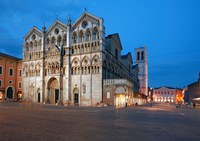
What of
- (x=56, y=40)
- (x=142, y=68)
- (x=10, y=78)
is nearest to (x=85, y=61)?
(x=56, y=40)

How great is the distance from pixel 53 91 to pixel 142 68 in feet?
250

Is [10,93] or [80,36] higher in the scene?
[80,36]

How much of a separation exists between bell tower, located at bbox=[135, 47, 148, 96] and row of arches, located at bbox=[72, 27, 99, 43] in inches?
2895

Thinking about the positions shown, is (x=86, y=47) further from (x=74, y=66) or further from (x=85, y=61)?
(x=74, y=66)

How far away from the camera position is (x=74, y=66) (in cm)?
4584

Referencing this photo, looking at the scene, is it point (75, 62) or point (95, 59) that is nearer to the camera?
point (95, 59)

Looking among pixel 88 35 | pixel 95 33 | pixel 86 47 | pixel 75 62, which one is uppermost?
pixel 95 33

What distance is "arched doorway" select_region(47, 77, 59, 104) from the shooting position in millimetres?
49031

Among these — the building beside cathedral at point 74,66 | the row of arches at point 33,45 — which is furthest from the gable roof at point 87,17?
the row of arches at point 33,45

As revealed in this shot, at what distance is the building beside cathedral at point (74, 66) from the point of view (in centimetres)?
4241

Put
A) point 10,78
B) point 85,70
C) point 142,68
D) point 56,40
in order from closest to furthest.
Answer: point 85,70, point 56,40, point 10,78, point 142,68

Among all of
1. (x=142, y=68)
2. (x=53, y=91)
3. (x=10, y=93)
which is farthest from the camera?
(x=142, y=68)

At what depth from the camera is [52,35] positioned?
50844 millimetres

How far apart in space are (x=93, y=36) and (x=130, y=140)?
37.6 meters
